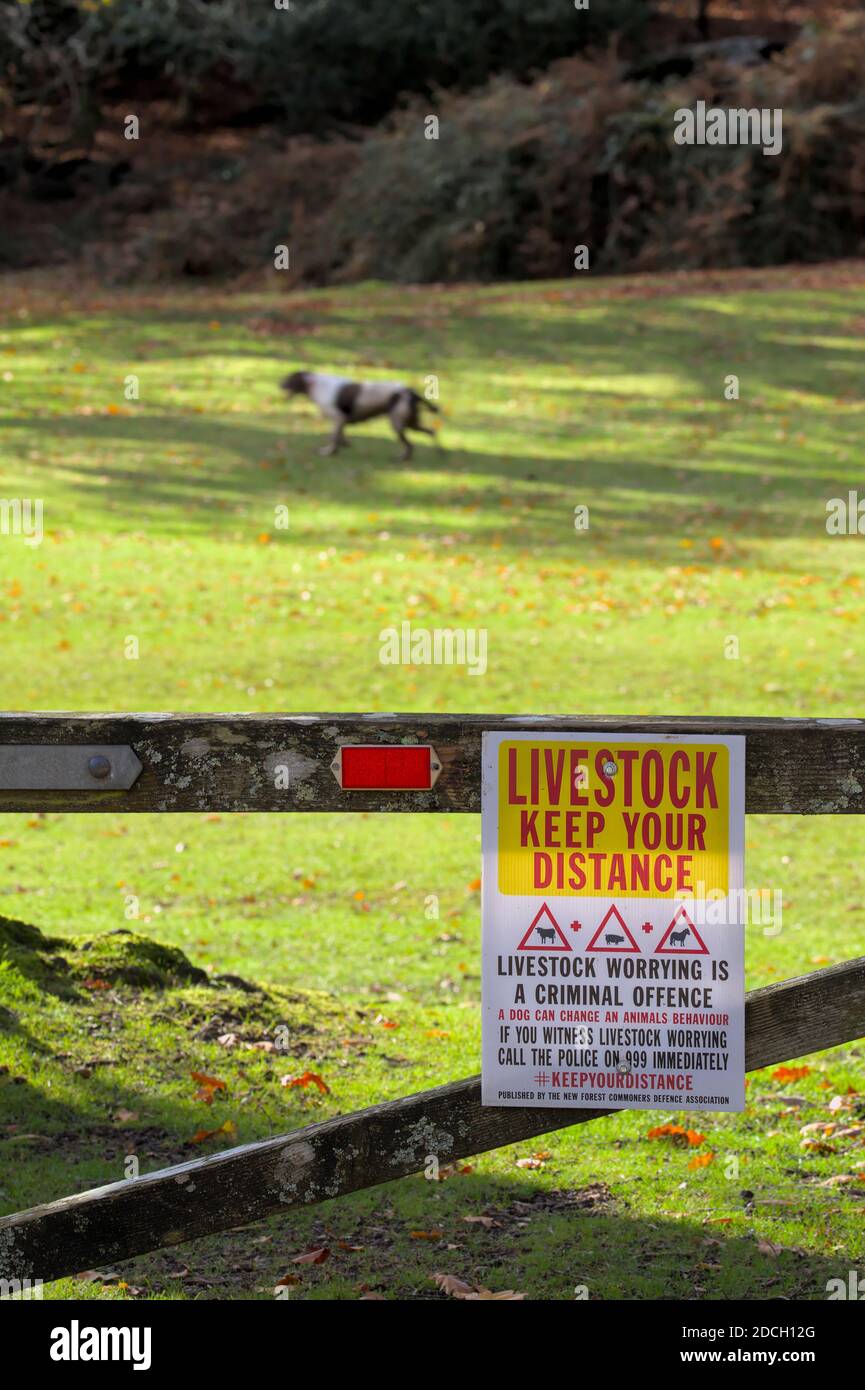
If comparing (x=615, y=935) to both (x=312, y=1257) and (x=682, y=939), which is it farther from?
(x=312, y=1257)

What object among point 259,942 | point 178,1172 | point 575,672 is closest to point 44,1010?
point 178,1172

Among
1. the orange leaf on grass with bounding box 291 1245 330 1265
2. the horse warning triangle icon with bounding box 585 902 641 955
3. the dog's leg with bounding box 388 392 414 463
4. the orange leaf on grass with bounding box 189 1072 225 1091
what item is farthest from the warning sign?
the dog's leg with bounding box 388 392 414 463

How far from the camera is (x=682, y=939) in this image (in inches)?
148

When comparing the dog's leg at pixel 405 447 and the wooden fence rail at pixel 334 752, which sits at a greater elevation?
the dog's leg at pixel 405 447

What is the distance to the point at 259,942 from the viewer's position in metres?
9.52

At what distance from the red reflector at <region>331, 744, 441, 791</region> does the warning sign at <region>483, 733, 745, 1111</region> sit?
137 millimetres

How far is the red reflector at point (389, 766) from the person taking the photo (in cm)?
370

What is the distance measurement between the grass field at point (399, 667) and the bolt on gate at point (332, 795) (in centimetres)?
80

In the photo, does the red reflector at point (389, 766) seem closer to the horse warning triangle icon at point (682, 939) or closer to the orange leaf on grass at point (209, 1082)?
the horse warning triangle icon at point (682, 939)

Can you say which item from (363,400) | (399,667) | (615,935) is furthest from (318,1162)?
(363,400)

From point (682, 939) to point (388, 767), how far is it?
0.77 metres

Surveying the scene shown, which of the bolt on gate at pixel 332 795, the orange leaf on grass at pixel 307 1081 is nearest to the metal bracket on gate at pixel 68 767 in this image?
the bolt on gate at pixel 332 795

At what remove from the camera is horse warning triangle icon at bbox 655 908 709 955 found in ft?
12.3

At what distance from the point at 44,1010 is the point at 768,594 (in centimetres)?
1284
